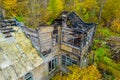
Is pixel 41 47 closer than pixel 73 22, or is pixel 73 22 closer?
pixel 41 47

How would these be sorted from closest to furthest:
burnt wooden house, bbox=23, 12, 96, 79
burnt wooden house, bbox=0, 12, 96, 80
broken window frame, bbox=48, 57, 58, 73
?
burnt wooden house, bbox=0, 12, 96, 80, burnt wooden house, bbox=23, 12, 96, 79, broken window frame, bbox=48, 57, 58, 73

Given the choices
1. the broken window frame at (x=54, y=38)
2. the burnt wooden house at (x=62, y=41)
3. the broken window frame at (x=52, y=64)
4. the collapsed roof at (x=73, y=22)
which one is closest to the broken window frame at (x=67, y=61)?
the burnt wooden house at (x=62, y=41)

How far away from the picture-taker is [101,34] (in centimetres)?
3469

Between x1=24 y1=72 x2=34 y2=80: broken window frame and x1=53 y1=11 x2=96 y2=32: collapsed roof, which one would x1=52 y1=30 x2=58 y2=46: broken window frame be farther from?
x1=24 y1=72 x2=34 y2=80: broken window frame

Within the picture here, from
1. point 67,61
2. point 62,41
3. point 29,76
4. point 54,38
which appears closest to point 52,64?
point 67,61

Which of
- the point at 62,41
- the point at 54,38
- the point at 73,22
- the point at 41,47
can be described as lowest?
the point at 41,47

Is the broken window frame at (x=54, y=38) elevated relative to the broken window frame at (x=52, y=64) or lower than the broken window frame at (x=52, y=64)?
elevated

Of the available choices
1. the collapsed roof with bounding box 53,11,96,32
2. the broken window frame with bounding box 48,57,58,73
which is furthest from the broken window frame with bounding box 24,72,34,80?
the collapsed roof with bounding box 53,11,96,32

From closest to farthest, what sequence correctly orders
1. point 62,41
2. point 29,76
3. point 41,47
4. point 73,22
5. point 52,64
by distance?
point 29,76 → point 41,47 → point 62,41 → point 73,22 → point 52,64

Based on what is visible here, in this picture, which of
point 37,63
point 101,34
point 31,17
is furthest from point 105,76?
point 31,17

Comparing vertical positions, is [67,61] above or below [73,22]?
below

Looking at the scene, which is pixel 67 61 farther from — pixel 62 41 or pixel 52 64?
pixel 62 41

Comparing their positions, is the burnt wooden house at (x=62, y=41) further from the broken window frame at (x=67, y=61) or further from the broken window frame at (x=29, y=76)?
the broken window frame at (x=29, y=76)

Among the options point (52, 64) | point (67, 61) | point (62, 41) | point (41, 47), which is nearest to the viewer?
point (41, 47)
